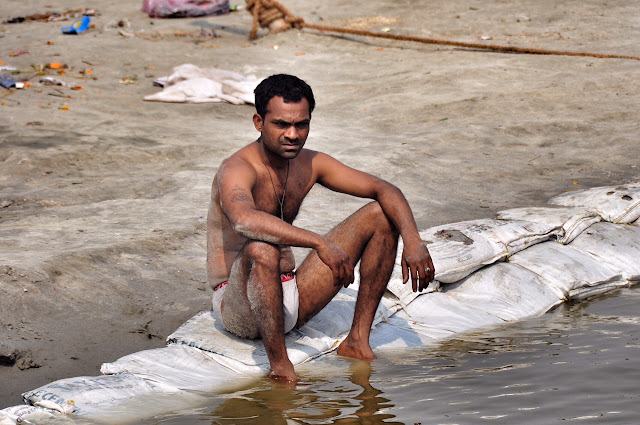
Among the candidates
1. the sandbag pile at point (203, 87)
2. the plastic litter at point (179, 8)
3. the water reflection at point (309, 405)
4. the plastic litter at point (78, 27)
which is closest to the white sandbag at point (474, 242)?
the water reflection at point (309, 405)

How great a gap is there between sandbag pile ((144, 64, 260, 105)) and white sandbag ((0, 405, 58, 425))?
6.09m

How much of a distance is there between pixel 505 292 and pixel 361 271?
1178mm

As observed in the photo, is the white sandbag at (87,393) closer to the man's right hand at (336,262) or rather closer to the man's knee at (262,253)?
the man's knee at (262,253)

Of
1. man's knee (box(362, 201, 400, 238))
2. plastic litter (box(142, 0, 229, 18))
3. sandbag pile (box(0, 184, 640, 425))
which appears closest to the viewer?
sandbag pile (box(0, 184, 640, 425))

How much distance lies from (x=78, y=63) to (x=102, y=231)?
18.4 ft

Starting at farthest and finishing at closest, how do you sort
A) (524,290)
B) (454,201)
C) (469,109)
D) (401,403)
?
1. (469,109)
2. (454,201)
3. (524,290)
4. (401,403)

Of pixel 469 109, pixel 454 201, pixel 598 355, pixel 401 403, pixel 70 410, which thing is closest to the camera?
pixel 70 410

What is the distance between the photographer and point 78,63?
31.6 feet

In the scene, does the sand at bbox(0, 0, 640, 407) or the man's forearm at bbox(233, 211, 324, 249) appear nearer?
the man's forearm at bbox(233, 211, 324, 249)

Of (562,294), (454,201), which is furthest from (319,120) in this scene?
(562,294)

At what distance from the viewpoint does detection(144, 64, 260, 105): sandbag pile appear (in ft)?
28.2

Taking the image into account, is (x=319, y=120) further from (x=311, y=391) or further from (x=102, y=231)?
(x=311, y=391)

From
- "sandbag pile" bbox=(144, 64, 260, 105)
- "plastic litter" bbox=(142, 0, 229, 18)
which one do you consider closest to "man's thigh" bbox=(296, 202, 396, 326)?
"sandbag pile" bbox=(144, 64, 260, 105)

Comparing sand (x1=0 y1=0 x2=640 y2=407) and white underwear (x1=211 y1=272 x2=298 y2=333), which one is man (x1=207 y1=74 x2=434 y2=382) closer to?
white underwear (x1=211 y1=272 x2=298 y2=333)
